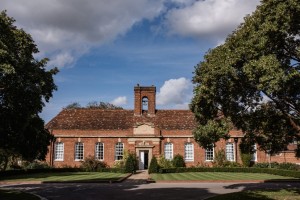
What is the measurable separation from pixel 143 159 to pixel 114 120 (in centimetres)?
617

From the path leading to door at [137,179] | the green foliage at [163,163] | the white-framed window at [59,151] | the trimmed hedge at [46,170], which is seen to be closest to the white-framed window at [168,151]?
the green foliage at [163,163]

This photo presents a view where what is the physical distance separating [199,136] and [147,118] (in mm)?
26717

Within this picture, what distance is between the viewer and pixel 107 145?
4394 cm

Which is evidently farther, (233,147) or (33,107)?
(233,147)

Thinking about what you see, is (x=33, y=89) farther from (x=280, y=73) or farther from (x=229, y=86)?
(x=280, y=73)

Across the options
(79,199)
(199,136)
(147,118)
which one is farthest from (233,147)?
(79,199)

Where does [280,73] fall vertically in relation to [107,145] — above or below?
above

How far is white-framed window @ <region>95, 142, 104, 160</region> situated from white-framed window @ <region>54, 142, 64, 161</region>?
399 cm

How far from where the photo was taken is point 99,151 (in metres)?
44.1

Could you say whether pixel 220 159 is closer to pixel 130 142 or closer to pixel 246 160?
pixel 246 160

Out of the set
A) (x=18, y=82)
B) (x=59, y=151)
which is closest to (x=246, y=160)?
(x=59, y=151)

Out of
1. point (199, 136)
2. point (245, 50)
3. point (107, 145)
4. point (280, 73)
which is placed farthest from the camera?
point (107, 145)

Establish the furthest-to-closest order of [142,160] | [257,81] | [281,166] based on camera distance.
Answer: [142,160], [281,166], [257,81]

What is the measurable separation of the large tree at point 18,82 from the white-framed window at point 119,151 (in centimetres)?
2519
